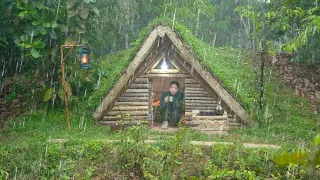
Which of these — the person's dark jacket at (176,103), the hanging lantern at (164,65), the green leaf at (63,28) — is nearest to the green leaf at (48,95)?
the green leaf at (63,28)

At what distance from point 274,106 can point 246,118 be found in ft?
9.27

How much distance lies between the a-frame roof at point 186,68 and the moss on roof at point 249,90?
113 millimetres

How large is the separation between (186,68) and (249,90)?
3571mm

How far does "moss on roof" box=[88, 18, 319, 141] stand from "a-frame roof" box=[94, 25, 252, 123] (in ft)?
0.37

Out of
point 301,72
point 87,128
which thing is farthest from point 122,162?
point 301,72

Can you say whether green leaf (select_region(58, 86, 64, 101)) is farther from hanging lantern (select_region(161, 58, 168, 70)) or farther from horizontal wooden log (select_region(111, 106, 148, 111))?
hanging lantern (select_region(161, 58, 168, 70))

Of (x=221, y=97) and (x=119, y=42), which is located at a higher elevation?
(x=119, y=42)

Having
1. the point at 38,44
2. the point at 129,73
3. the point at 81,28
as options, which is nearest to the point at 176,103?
the point at 129,73

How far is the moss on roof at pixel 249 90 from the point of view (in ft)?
36.3

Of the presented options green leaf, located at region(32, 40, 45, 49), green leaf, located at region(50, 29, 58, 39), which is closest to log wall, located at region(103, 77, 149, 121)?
green leaf, located at region(50, 29, 58, 39)

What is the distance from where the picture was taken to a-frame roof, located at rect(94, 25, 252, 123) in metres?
11.0

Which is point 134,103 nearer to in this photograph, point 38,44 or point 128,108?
point 128,108

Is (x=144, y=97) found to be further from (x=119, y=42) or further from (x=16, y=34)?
(x=119, y=42)

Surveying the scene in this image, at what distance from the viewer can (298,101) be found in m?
14.1
